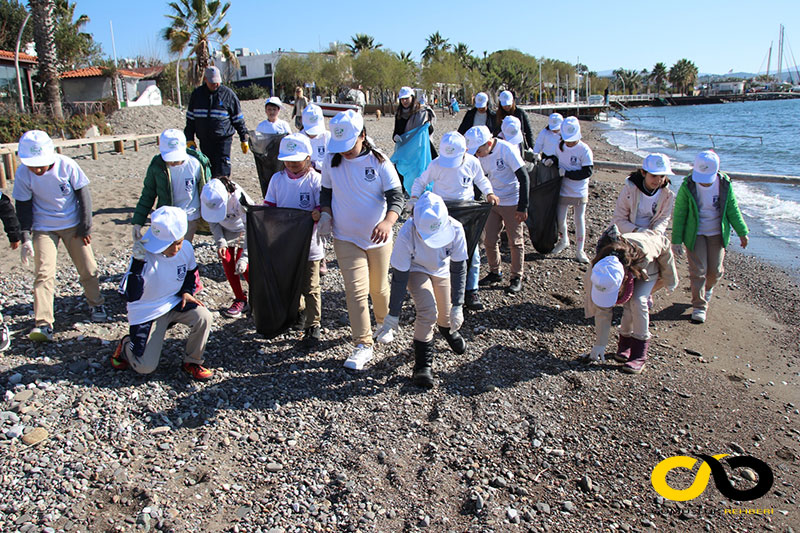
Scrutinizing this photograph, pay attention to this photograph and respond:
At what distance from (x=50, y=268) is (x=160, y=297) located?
1.51 metres

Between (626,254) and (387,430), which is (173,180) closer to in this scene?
(387,430)

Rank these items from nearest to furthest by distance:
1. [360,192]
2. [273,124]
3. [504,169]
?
[360,192] → [504,169] → [273,124]

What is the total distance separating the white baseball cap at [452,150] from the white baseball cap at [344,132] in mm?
1148

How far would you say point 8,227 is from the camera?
4832 mm

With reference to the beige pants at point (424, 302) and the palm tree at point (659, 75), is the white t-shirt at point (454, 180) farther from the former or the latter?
the palm tree at point (659, 75)

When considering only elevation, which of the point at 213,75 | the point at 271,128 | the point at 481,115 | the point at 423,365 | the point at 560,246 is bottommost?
the point at 423,365

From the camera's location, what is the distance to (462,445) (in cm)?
384

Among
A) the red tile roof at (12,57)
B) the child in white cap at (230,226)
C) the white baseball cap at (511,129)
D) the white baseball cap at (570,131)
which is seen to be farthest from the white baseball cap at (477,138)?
the red tile roof at (12,57)

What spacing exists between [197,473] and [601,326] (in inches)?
134

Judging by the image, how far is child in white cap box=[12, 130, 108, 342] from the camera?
15.9ft

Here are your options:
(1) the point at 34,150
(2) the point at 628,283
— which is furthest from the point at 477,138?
(1) the point at 34,150

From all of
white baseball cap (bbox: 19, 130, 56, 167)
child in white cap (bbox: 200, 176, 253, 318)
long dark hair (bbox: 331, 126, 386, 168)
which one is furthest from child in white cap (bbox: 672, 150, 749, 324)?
white baseball cap (bbox: 19, 130, 56, 167)

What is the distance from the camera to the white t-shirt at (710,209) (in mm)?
5809

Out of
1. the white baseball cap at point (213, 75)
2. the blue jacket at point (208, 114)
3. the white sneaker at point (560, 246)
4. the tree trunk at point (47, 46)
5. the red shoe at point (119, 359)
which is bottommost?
the red shoe at point (119, 359)
